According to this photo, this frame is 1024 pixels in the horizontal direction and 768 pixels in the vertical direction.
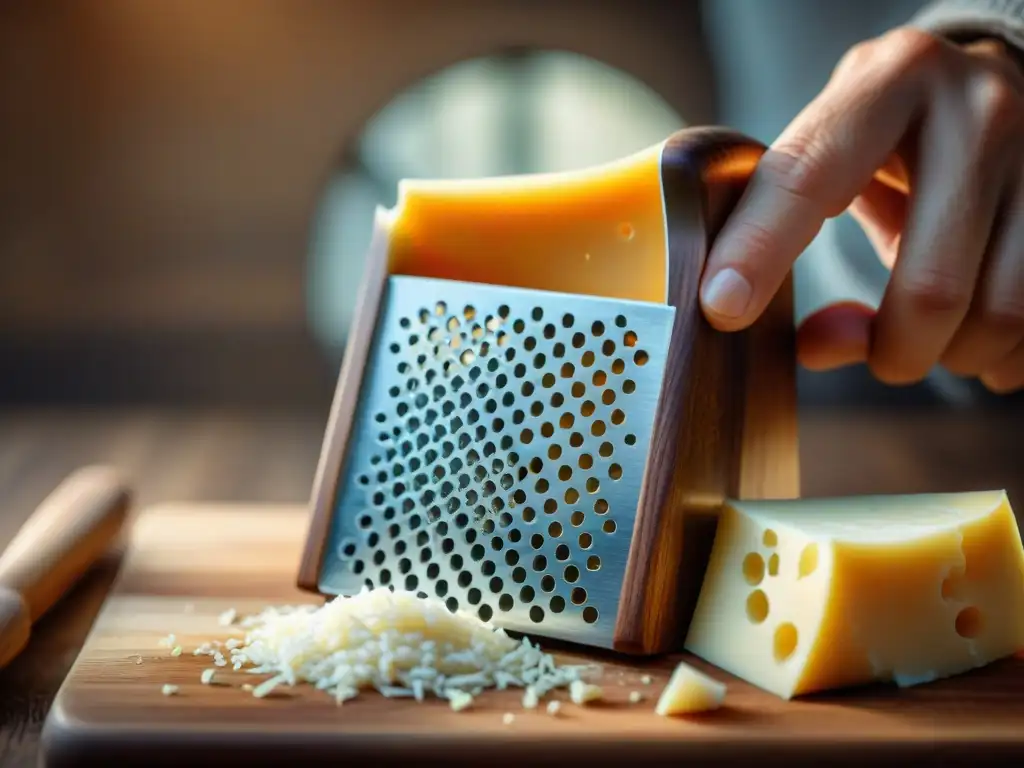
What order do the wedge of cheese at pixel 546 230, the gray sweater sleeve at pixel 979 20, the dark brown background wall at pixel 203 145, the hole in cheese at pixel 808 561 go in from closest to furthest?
the hole in cheese at pixel 808 561
the wedge of cheese at pixel 546 230
the gray sweater sleeve at pixel 979 20
the dark brown background wall at pixel 203 145

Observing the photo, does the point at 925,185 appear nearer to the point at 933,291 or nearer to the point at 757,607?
the point at 933,291

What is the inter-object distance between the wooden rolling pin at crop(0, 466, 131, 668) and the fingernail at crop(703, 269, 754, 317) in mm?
691

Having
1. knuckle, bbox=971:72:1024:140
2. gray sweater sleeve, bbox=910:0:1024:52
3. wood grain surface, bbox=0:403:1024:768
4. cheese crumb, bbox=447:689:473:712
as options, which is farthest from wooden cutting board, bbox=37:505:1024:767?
gray sweater sleeve, bbox=910:0:1024:52

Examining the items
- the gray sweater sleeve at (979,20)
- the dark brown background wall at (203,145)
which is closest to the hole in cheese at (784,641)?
the gray sweater sleeve at (979,20)

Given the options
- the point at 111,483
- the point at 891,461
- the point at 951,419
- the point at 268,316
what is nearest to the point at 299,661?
the point at 111,483

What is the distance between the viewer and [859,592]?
922mm

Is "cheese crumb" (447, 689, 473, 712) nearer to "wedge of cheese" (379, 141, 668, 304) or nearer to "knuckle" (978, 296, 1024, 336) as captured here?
"wedge of cheese" (379, 141, 668, 304)

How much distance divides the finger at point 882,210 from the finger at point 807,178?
0.21 meters

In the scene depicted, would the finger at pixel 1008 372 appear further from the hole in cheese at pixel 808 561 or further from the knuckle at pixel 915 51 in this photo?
the hole in cheese at pixel 808 561

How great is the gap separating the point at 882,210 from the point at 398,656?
855 mm

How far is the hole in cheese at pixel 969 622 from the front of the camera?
3.34 feet

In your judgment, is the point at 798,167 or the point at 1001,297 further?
the point at 1001,297

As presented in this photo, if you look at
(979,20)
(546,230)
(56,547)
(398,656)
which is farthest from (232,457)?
(979,20)

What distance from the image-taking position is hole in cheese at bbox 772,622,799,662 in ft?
3.16
